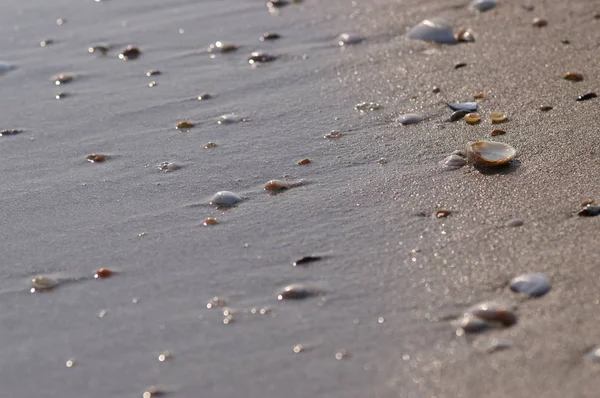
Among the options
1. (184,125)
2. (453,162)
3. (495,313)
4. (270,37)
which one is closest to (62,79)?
(184,125)

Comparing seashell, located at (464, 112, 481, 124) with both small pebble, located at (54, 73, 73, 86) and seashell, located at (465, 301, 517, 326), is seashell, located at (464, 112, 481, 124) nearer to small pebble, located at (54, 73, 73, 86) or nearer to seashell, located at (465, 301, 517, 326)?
seashell, located at (465, 301, 517, 326)

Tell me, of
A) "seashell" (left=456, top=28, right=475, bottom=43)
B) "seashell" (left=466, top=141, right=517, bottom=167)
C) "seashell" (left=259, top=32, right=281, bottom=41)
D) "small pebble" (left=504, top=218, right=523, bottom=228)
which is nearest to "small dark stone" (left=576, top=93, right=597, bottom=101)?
"seashell" (left=466, top=141, right=517, bottom=167)

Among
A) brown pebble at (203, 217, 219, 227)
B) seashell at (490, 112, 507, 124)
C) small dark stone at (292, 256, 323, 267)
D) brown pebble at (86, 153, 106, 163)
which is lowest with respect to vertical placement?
brown pebble at (86, 153, 106, 163)

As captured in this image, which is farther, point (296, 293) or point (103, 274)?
point (103, 274)

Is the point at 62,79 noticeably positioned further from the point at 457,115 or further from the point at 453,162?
the point at 453,162

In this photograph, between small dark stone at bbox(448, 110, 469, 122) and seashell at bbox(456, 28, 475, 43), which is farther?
seashell at bbox(456, 28, 475, 43)

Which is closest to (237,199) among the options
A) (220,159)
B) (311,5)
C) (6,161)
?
(220,159)

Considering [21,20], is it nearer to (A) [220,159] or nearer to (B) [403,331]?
(A) [220,159]

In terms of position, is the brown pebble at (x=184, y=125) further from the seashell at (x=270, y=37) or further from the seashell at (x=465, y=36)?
the seashell at (x=465, y=36)
